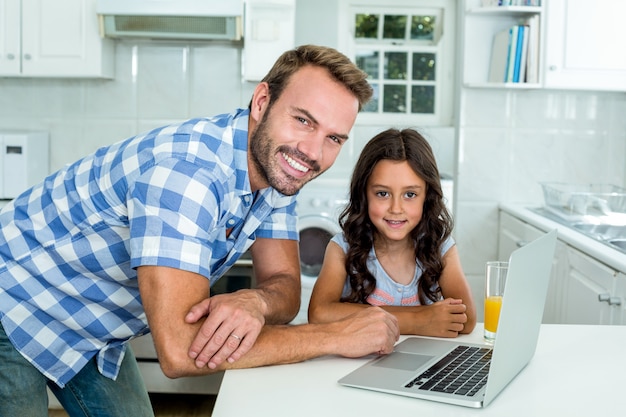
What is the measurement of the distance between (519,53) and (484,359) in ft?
8.11

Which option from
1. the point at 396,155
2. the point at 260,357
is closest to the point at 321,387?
the point at 260,357

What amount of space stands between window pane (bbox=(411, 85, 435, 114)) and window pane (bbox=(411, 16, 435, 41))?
0.27 metres

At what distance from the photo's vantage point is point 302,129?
1539 millimetres

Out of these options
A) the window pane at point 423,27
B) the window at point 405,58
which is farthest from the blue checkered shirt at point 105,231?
the window pane at point 423,27

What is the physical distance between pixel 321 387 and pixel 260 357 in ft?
0.48

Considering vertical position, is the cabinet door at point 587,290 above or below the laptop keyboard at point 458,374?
below

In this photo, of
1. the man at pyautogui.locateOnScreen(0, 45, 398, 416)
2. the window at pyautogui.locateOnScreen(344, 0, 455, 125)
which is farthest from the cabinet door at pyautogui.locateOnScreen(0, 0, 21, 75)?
the man at pyautogui.locateOnScreen(0, 45, 398, 416)

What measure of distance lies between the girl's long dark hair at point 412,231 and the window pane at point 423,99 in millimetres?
2276

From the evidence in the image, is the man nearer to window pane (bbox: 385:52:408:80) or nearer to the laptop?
the laptop

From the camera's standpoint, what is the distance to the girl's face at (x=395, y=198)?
2.01 m

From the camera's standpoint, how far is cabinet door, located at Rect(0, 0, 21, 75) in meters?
3.62

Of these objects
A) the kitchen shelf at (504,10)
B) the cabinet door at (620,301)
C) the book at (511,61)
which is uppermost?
the kitchen shelf at (504,10)

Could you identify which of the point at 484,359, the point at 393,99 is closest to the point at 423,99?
the point at 393,99

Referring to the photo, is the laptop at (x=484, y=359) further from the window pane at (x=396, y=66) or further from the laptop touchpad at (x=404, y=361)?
the window pane at (x=396, y=66)
